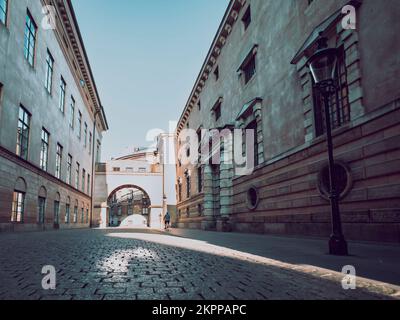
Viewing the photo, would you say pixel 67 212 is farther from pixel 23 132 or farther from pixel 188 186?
pixel 188 186

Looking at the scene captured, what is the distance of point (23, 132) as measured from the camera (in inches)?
594

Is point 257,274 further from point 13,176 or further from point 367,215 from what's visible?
point 13,176

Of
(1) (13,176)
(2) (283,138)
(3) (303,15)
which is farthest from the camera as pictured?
(1) (13,176)

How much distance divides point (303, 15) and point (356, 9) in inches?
118

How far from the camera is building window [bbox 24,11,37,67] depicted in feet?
50.0

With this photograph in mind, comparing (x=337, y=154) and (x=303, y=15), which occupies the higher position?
(x=303, y=15)

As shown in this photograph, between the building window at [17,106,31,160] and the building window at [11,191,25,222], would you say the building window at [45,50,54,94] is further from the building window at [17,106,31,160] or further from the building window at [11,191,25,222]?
the building window at [11,191,25,222]

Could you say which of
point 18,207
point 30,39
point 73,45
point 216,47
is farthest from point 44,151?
point 216,47

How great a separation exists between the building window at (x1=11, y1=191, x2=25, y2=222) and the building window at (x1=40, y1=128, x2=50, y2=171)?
3.83m

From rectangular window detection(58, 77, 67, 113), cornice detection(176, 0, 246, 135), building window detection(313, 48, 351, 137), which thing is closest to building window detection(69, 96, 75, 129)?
rectangular window detection(58, 77, 67, 113)

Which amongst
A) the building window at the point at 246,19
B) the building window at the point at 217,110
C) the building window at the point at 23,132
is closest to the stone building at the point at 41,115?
the building window at the point at 23,132
